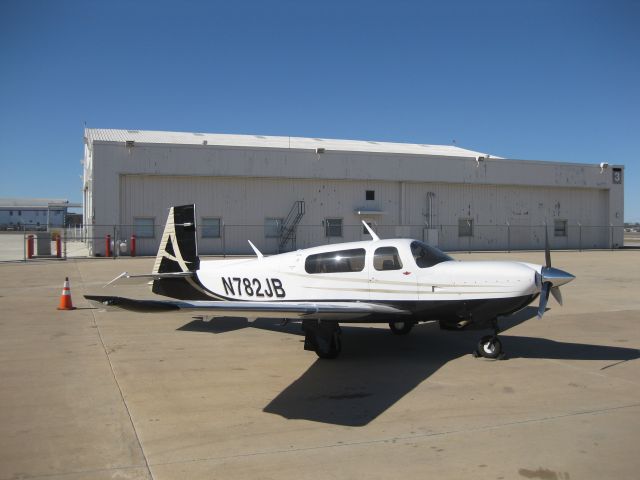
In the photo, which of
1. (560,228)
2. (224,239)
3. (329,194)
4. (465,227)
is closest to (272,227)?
(224,239)

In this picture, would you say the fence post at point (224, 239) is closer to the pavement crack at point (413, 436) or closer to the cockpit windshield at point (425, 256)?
the cockpit windshield at point (425, 256)

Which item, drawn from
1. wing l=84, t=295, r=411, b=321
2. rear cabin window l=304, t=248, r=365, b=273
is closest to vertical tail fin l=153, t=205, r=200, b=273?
rear cabin window l=304, t=248, r=365, b=273

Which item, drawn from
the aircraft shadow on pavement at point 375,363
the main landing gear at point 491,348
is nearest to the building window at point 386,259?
the aircraft shadow on pavement at point 375,363

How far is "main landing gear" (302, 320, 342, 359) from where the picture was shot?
25.9ft

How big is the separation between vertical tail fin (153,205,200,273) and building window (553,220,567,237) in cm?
3584

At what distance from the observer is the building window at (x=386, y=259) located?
322 inches

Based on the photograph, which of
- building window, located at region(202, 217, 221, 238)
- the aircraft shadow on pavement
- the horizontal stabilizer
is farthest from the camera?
building window, located at region(202, 217, 221, 238)

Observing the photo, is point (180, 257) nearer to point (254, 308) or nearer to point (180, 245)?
point (180, 245)

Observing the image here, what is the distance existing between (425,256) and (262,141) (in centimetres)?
3294

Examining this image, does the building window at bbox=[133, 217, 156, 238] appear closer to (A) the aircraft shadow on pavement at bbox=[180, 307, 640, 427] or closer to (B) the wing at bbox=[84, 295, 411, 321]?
(A) the aircraft shadow on pavement at bbox=[180, 307, 640, 427]

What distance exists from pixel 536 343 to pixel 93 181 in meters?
26.4

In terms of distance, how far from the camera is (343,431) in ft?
17.0

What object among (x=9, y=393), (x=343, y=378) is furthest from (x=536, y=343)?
(x=9, y=393)

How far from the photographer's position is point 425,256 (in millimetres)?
8180
